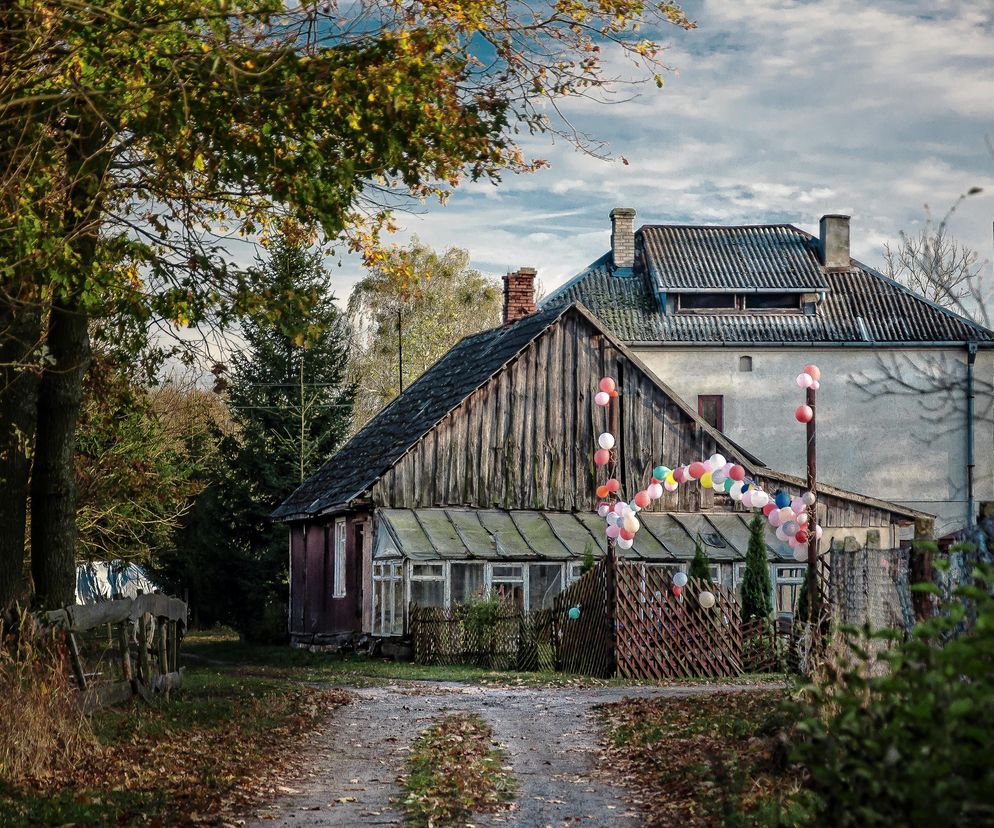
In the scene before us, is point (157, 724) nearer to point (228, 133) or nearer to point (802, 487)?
point (228, 133)

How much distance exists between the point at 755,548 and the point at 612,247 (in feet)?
74.7

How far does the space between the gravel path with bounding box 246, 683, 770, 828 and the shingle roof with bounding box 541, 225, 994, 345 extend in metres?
26.6

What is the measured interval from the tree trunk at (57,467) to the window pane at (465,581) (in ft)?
51.8

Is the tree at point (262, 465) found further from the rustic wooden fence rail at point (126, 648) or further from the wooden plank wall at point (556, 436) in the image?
the rustic wooden fence rail at point (126, 648)

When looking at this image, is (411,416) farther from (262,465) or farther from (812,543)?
(812,543)

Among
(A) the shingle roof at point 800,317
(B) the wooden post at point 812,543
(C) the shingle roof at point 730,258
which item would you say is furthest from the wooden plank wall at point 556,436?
(C) the shingle roof at point 730,258

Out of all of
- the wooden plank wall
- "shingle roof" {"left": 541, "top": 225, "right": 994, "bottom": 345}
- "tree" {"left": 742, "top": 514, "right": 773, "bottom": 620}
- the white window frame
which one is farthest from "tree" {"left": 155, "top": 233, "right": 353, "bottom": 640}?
"tree" {"left": 742, "top": 514, "right": 773, "bottom": 620}

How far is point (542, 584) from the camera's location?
3209cm

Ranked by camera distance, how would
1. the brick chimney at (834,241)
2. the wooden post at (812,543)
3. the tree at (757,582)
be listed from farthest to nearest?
the brick chimney at (834,241) → the tree at (757,582) → the wooden post at (812,543)

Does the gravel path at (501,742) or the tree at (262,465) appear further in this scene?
the tree at (262,465)

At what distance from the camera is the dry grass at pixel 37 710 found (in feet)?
33.0

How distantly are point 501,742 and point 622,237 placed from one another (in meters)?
37.3

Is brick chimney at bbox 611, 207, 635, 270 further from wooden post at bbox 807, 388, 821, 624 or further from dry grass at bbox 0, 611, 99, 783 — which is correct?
dry grass at bbox 0, 611, 99, 783

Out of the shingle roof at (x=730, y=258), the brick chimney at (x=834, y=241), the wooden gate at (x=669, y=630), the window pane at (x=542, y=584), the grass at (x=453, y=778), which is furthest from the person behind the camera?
the brick chimney at (x=834, y=241)
